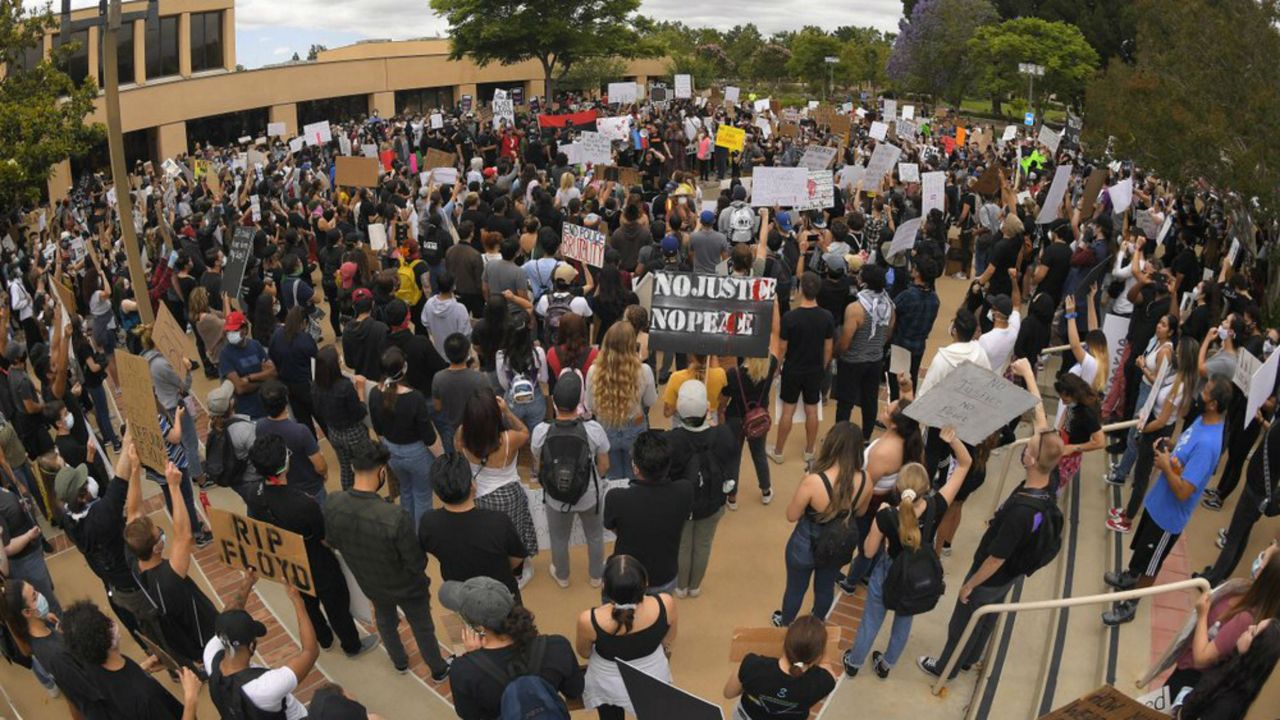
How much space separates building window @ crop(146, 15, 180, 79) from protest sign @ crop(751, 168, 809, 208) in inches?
1395

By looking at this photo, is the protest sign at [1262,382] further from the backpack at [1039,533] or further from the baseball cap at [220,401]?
the baseball cap at [220,401]

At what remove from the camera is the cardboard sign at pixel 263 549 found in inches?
188

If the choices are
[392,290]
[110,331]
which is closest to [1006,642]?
[392,290]

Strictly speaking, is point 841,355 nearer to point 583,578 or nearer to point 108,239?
point 583,578

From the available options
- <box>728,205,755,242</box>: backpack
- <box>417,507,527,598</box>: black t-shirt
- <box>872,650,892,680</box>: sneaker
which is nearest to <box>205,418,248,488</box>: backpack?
<box>417,507,527,598</box>: black t-shirt

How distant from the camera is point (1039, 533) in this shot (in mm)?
5141

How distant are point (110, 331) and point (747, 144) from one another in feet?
58.0

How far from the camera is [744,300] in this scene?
7.14 metres

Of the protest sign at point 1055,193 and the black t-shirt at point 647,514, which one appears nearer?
the black t-shirt at point 647,514

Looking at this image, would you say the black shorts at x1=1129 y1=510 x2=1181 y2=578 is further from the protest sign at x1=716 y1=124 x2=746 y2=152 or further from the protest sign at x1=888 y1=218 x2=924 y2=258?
the protest sign at x1=716 y1=124 x2=746 y2=152

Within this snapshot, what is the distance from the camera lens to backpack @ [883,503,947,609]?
5.12m

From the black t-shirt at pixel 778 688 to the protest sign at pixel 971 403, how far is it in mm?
2342

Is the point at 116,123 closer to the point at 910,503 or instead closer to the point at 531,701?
the point at 531,701

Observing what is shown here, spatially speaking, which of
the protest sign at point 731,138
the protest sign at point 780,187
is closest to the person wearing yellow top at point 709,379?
the protest sign at point 780,187
